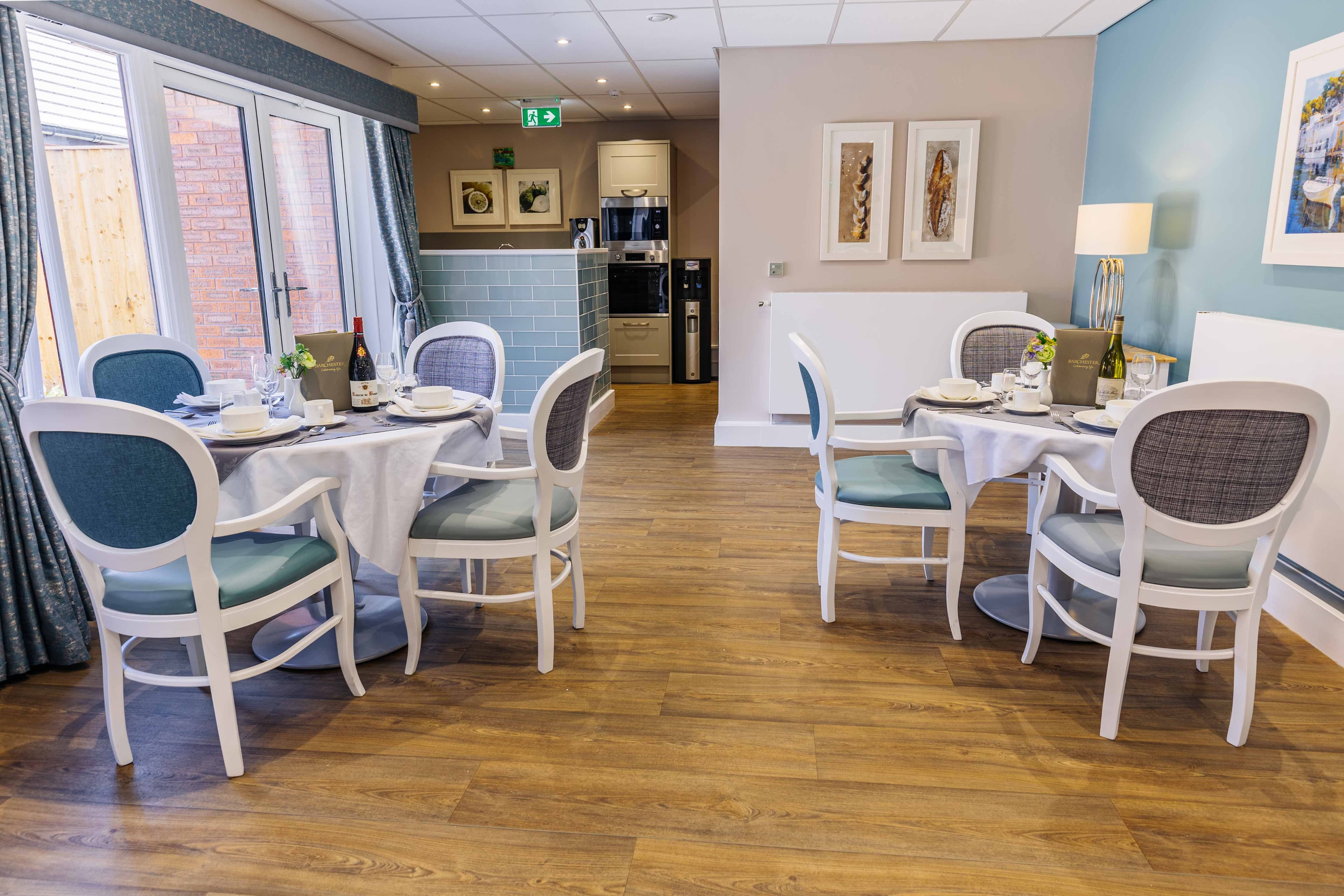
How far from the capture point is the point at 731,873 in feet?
5.86

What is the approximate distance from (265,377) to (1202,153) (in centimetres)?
399

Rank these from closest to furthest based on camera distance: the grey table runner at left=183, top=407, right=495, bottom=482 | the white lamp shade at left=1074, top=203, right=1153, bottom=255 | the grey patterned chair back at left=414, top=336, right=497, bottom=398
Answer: the grey table runner at left=183, top=407, right=495, bottom=482
the grey patterned chair back at left=414, top=336, right=497, bottom=398
the white lamp shade at left=1074, top=203, right=1153, bottom=255

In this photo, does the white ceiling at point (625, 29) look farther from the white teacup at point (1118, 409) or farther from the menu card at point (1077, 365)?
the white teacup at point (1118, 409)

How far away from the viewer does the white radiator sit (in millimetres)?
5219

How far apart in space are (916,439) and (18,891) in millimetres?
2606

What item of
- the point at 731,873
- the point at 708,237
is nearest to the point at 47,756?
the point at 731,873

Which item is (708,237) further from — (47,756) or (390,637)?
(47,756)

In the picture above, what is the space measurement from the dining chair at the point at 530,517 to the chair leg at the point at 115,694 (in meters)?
0.74

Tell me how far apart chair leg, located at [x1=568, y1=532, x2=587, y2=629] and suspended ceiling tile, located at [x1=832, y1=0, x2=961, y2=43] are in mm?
3110

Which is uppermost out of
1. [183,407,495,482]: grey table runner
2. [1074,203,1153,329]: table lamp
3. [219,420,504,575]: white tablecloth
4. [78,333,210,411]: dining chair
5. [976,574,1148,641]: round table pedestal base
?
[1074,203,1153,329]: table lamp

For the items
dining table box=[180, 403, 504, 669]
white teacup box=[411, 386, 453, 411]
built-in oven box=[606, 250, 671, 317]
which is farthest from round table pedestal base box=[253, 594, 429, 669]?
built-in oven box=[606, 250, 671, 317]

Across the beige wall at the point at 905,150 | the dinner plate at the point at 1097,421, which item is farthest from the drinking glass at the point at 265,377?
the beige wall at the point at 905,150

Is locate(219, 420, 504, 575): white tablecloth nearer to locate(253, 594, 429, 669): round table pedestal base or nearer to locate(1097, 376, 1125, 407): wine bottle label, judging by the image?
locate(253, 594, 429, 669): round table pedestal base

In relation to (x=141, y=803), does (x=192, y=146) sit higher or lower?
higher
